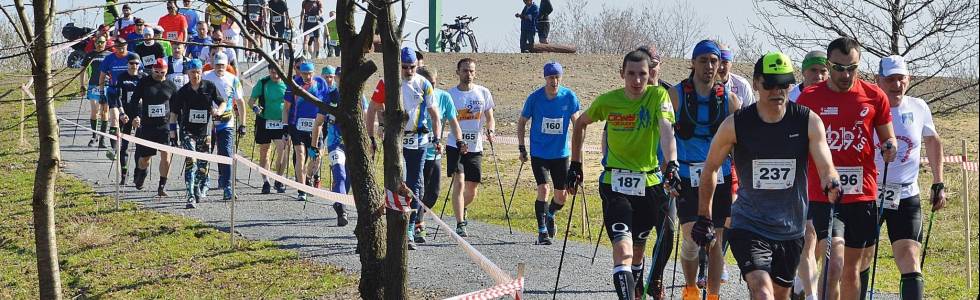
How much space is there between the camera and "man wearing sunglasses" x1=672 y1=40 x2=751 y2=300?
28.5 ft

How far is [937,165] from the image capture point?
8539 mm

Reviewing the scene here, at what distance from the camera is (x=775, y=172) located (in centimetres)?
694

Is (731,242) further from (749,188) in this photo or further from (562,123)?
(562,123)

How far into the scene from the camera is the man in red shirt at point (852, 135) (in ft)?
26.1

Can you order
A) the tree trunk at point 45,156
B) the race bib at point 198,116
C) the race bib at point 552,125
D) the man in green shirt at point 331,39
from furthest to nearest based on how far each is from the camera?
the man in green shirt at point 331,39 < the race bib at point 198,116 < the race bib at point 552,125 < the tree trunk at point 45,156

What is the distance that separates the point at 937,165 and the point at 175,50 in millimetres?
12455

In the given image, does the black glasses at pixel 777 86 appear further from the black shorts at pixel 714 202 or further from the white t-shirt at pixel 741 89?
the white t-shirt at pixel 741 89

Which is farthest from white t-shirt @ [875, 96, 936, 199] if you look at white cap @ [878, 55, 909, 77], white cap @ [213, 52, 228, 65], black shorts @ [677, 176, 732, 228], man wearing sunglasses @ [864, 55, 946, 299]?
white cap @ [213, 52, 228, 65]

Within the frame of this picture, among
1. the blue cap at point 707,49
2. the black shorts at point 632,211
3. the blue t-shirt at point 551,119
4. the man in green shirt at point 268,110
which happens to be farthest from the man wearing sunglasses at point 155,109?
the blue cap at point 707,49

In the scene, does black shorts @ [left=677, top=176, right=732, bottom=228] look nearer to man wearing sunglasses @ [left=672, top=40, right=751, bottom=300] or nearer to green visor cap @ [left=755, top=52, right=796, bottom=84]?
man wearing sunglasses @ [left=672, top=40, right=751, bottom=300]

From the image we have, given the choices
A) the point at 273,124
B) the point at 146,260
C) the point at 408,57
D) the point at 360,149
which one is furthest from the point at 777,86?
the point at 273,124

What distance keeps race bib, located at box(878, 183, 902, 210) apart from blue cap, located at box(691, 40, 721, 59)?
1.39 meters

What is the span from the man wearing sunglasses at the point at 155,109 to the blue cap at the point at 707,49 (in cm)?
857

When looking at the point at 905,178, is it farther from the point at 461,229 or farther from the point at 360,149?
the point at 461,229
